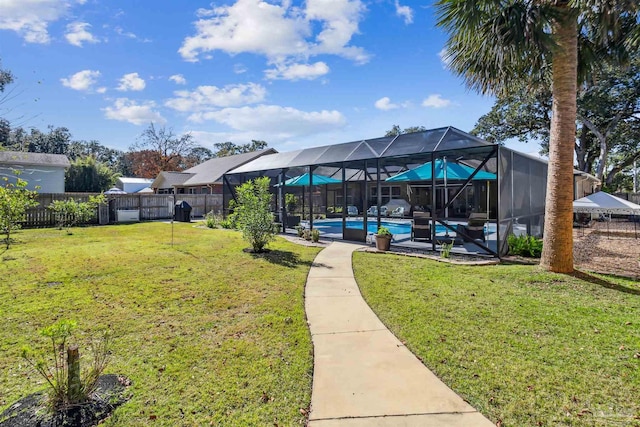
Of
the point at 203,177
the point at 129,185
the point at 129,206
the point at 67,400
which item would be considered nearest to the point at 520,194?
the point at 67,400

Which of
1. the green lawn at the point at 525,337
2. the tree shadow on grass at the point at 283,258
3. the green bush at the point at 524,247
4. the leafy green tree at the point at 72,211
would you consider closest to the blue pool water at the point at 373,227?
the green bush at the point at 524,247

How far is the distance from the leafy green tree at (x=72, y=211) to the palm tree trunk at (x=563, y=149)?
715 inches

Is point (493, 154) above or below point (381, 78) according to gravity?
below

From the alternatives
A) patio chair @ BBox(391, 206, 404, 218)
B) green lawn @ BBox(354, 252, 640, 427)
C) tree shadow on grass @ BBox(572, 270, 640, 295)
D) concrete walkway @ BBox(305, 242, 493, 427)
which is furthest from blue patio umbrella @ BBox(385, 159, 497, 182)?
patio chair @ BBox(391, 206, 404, 218)

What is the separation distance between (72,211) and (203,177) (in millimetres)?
13961

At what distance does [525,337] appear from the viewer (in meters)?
3.70

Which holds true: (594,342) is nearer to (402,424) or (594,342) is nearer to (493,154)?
(402,424)

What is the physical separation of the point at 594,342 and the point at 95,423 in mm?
4895

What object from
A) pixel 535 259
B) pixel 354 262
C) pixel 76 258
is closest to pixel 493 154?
pixel 535 259

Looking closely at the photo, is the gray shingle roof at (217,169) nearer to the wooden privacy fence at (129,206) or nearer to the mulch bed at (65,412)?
the wooden privacy fence at (129,206)

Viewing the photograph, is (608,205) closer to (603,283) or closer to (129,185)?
(603,283)

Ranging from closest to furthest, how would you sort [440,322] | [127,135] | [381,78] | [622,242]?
[440,322] < [622,242] < [381,78] < [127,135]

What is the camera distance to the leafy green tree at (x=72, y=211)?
14.8m

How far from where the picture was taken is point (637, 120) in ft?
75.0
